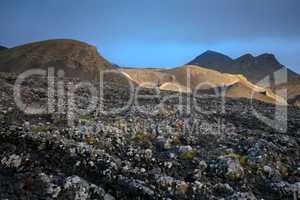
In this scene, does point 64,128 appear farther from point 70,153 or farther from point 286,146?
point 286,146

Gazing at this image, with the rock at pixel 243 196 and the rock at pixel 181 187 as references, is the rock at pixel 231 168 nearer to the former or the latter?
the rock at pixel 243 196

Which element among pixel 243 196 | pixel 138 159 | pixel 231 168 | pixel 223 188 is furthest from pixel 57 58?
pixel 243 196

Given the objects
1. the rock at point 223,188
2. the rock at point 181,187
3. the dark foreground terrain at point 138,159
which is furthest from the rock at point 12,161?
the rock at point 223,188

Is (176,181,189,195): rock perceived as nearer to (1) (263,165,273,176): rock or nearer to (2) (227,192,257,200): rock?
(2) (227,192,257,200): rock

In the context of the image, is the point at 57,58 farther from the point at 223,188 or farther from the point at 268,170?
the point at 223,188

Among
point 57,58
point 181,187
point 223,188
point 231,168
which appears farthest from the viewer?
point 57,58

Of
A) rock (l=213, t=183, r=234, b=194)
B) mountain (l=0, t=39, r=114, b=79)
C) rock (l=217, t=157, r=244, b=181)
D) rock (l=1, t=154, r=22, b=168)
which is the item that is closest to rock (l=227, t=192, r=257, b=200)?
rock (l=213, t=183, r=234, b=194)
